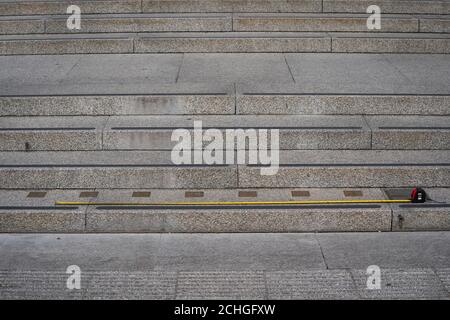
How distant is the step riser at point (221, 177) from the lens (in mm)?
8914

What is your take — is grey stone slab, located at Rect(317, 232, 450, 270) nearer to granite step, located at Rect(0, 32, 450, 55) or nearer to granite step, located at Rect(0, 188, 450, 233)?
granite step, located at Rect(0, 188, 450, 233)

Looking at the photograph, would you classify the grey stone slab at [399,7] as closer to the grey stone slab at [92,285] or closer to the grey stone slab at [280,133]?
the grey stone slab at [280,133]

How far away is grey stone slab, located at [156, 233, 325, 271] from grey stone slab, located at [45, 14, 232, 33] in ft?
19.0

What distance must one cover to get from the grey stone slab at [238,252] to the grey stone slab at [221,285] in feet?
0.50

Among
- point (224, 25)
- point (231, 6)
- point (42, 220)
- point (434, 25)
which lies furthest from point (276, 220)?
point (434, 25)

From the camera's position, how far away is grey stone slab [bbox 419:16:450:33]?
12.8 m

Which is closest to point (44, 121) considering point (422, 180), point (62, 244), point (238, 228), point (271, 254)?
point (62, 244)

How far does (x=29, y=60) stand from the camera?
1221 centimetres

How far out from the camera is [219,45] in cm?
1248

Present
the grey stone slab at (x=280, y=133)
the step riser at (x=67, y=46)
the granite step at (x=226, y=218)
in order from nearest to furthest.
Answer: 1. the granite step at (x=226, y=218)
2. the grey stone slab at (x=280, y=133)
3. the step riser at (x=67, y=46)

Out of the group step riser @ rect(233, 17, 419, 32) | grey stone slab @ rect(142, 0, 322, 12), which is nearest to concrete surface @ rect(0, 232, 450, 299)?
step riser @ rect(233, 17, 419, 32)

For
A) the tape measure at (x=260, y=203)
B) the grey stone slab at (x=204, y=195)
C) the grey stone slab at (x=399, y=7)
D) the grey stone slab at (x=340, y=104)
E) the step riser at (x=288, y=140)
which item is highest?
the grey stone slab at (x=399, y=7)

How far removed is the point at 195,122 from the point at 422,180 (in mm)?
3300

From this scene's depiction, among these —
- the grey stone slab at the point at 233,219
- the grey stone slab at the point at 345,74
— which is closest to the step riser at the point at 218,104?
the grey stone slab at the point at 345,74
